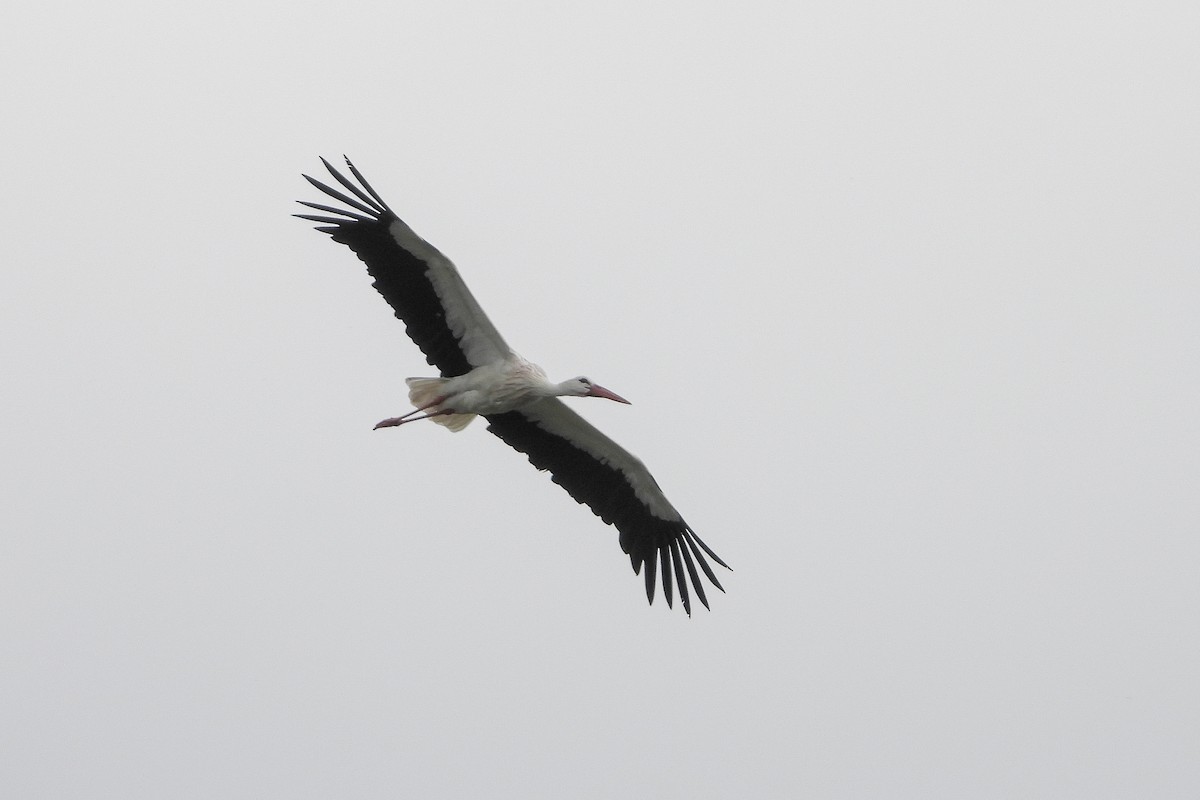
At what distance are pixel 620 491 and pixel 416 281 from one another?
2.30 m

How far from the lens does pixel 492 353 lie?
11.4 metres

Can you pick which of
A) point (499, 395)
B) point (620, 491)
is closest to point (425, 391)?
point (499, 395)

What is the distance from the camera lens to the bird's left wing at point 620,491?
1215 cm

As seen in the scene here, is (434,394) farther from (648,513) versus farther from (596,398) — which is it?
(648,513)

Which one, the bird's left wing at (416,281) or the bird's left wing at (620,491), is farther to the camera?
the bird's left wing at (620,491)

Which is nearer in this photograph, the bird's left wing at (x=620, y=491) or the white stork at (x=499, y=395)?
the white stork at (x=499, y=395)

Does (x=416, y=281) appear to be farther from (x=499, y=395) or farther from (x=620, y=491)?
(x=620, y=491)

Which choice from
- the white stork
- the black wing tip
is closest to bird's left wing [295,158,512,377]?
the white stork

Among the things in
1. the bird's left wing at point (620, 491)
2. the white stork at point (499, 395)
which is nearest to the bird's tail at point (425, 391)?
the white stork at point (499, 395)

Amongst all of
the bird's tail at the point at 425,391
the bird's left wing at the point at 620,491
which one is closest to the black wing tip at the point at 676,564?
the bird's left wing at the point at 620,491

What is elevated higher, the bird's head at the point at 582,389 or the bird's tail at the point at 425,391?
the bird's head at the point at 582,389

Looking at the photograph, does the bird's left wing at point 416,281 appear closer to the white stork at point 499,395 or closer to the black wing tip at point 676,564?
the white stork at point 499,395

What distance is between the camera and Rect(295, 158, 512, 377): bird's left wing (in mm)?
10961

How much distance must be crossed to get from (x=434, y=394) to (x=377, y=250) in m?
1.07
